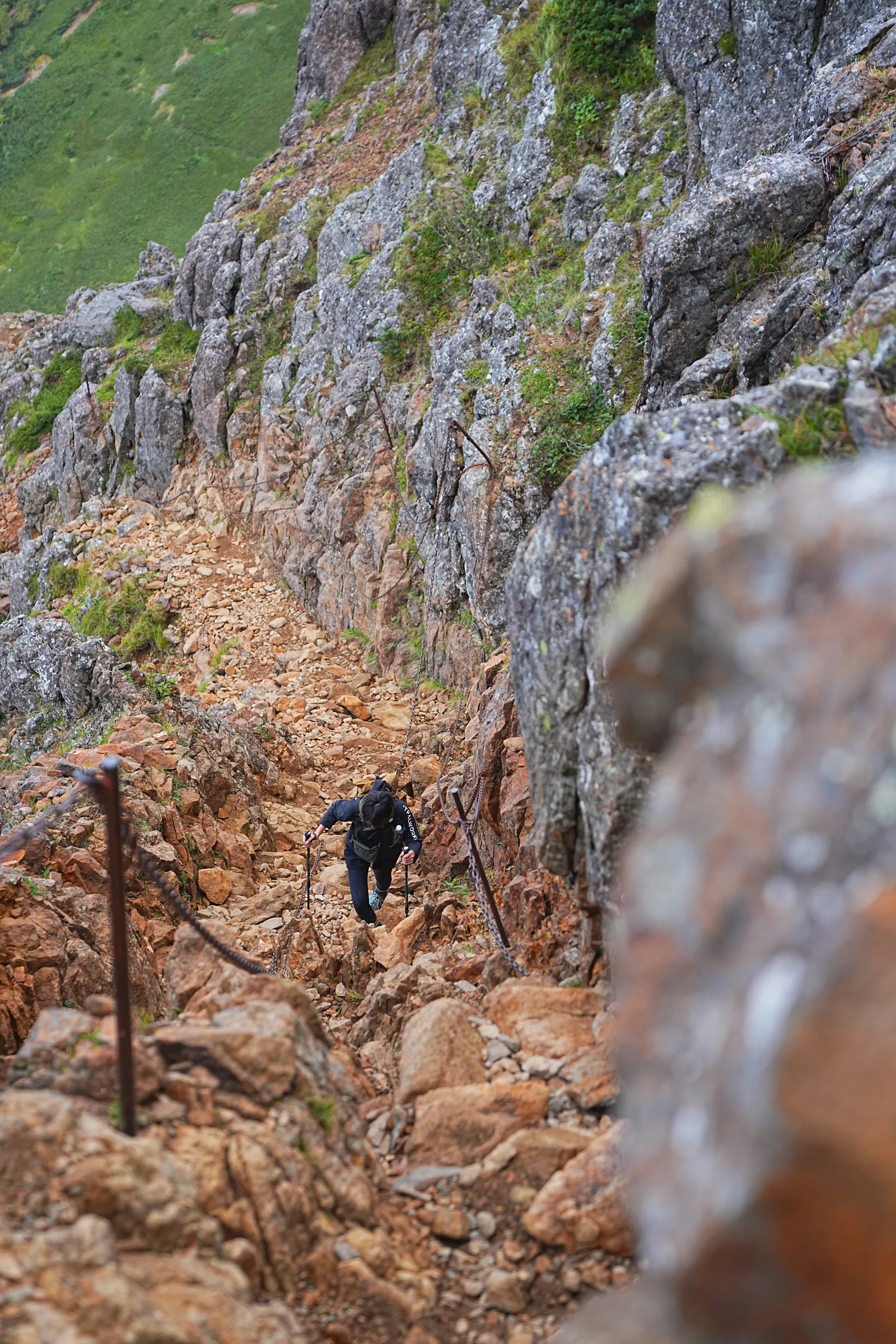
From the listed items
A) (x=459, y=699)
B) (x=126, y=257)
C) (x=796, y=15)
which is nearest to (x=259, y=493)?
(x=459, y=699)

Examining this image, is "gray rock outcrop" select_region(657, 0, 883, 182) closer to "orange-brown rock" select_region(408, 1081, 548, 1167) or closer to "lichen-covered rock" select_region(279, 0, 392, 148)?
"orange-brown rock" select_region(408, 1081, 548, 1167)

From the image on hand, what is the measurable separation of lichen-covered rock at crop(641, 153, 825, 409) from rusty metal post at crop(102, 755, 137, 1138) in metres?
8.17

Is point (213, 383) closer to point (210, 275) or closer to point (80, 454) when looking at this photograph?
point (210, 275)

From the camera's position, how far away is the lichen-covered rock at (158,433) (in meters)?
26.0

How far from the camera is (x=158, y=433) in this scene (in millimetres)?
26109

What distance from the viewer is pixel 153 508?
25609 mm

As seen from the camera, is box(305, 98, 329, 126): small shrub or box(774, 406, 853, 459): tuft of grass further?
box(305, 98, 329, 126): small shrub

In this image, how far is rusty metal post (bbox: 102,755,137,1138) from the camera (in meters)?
4.45

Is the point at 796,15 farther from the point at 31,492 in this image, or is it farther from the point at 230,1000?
the point at 31,492

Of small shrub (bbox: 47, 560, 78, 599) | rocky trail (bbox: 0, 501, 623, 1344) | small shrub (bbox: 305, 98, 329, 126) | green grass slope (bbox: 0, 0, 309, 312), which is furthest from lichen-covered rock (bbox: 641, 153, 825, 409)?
green grass slope (bbox: 0, 0, 309, 312)

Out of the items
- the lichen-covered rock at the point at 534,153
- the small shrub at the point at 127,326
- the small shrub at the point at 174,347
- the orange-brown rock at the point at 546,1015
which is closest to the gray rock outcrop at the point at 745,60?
the lichen-covered rock at the point at 534,153

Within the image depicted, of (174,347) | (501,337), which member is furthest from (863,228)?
(174,347)

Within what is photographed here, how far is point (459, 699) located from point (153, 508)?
14.1 metres

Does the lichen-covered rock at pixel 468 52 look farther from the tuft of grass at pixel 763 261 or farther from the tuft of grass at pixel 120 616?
the tuft of grass at pixel 120 616
